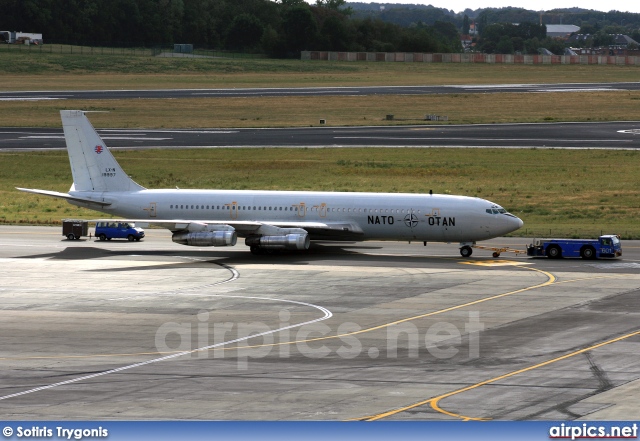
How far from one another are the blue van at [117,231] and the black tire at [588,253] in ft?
109

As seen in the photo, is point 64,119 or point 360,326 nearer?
point 360,326

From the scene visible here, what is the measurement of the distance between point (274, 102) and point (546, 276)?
109105 mm

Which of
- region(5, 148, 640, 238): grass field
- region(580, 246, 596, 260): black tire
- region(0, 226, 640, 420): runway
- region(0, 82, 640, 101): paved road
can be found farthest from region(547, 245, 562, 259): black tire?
region(0, 82, 640, 101): paved road

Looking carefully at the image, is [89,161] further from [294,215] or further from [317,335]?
[317,335]

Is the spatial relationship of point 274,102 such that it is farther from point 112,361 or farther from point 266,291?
point 112,361

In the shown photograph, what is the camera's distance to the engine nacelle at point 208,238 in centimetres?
6894

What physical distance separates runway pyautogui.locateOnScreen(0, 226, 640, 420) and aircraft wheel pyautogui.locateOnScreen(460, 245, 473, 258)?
0.75m

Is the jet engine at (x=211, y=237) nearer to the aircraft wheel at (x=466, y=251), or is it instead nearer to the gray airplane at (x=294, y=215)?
the gray airplane at (x=294, y=215)

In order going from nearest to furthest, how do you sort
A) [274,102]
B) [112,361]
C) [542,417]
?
1. [542,417]
2. [112,361]
3. [274,102]

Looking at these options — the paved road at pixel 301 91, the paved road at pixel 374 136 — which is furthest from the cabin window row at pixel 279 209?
the paved road at pixel 301 91

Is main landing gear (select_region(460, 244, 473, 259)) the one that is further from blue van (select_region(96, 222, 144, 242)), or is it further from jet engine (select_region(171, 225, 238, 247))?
blue van (select_region(96, 222, 144, 242))

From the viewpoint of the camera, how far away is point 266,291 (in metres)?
58.0

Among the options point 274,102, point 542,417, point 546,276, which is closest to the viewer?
point 542,417

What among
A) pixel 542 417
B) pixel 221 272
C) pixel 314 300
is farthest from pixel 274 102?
pixel 542 417
